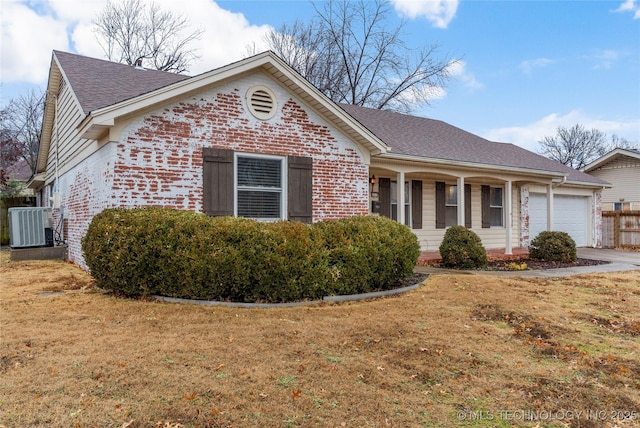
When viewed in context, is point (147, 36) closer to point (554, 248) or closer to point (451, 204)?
point (451, 204)

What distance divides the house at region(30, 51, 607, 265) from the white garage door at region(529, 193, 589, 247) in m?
2.86

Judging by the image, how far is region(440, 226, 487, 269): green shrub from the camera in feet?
34.7

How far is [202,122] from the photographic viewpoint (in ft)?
26.8

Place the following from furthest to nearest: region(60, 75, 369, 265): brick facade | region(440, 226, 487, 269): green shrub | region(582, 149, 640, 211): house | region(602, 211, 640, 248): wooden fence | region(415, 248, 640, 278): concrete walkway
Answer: region(582, 149, 640, 211): house < region(602, 211, 640, 248): wooden fence < region(440, 226, 487, 269): green shrub < region(415, 248, 640, 278): concrete walkway < region(60, 75, 369, 265): brick facade

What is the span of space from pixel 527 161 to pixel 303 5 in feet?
49.9

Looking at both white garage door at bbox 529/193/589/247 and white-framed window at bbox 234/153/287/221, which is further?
white garage door at bbox 529/193/589/247

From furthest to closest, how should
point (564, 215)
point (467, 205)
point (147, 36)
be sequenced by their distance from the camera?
1. point (147, 36)
2. point (564, 215)
3. point (467, 205)

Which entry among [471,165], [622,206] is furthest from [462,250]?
[622,206]

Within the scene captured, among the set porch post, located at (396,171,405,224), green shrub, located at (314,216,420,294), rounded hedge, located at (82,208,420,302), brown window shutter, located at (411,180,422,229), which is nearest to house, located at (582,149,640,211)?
brown window shutter, located at (411,180,422,229)

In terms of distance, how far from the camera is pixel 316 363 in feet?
12.8

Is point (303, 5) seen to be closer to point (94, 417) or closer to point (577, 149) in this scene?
point (94, 417)

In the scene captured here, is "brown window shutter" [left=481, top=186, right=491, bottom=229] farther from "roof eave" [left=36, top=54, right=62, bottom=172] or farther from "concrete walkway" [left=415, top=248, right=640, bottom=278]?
"roof eave" [left=36, top=54, right=62, bottom=172]

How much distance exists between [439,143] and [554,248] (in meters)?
4.67

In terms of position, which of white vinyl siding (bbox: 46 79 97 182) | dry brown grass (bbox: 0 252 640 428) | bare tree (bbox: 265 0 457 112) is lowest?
dry brown grass (bbox: 0 252 640 428)
